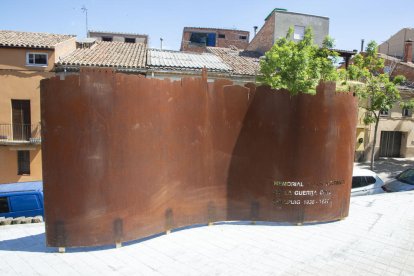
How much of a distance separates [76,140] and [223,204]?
10.3 ft

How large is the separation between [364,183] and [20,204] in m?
11.5

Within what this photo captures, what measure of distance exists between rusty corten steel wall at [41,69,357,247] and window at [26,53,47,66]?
46.0 feet

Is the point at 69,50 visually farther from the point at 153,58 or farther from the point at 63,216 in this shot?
the point at 63,216

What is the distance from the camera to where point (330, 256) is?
5527 millimetres

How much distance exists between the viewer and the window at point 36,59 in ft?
57.2

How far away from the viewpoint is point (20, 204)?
9.85 metres

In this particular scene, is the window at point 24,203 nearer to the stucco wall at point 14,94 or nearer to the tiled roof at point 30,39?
the stucco wall at point 14,94

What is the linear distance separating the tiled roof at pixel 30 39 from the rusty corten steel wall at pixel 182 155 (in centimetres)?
1385

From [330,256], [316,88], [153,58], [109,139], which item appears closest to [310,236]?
[330,256]

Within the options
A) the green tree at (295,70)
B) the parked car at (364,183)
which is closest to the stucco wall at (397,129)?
the parked car at (364,183)

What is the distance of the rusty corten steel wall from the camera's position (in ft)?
17.5

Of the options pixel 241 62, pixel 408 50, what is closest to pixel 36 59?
pixel 241 62

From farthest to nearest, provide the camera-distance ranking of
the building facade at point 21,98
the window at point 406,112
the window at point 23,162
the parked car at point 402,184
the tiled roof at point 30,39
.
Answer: the window at point 406,112 → the window at point 23,162 → the building facade at point 21,98 → the tiled roof at point 30,39 → the parked car at point 402,184

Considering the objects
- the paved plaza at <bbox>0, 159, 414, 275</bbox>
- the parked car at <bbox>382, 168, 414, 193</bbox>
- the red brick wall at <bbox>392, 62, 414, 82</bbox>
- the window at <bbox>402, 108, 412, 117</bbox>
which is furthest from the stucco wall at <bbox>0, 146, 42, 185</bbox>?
the red brick wall at <bbox>392, 62, 414, 82</bbox>
